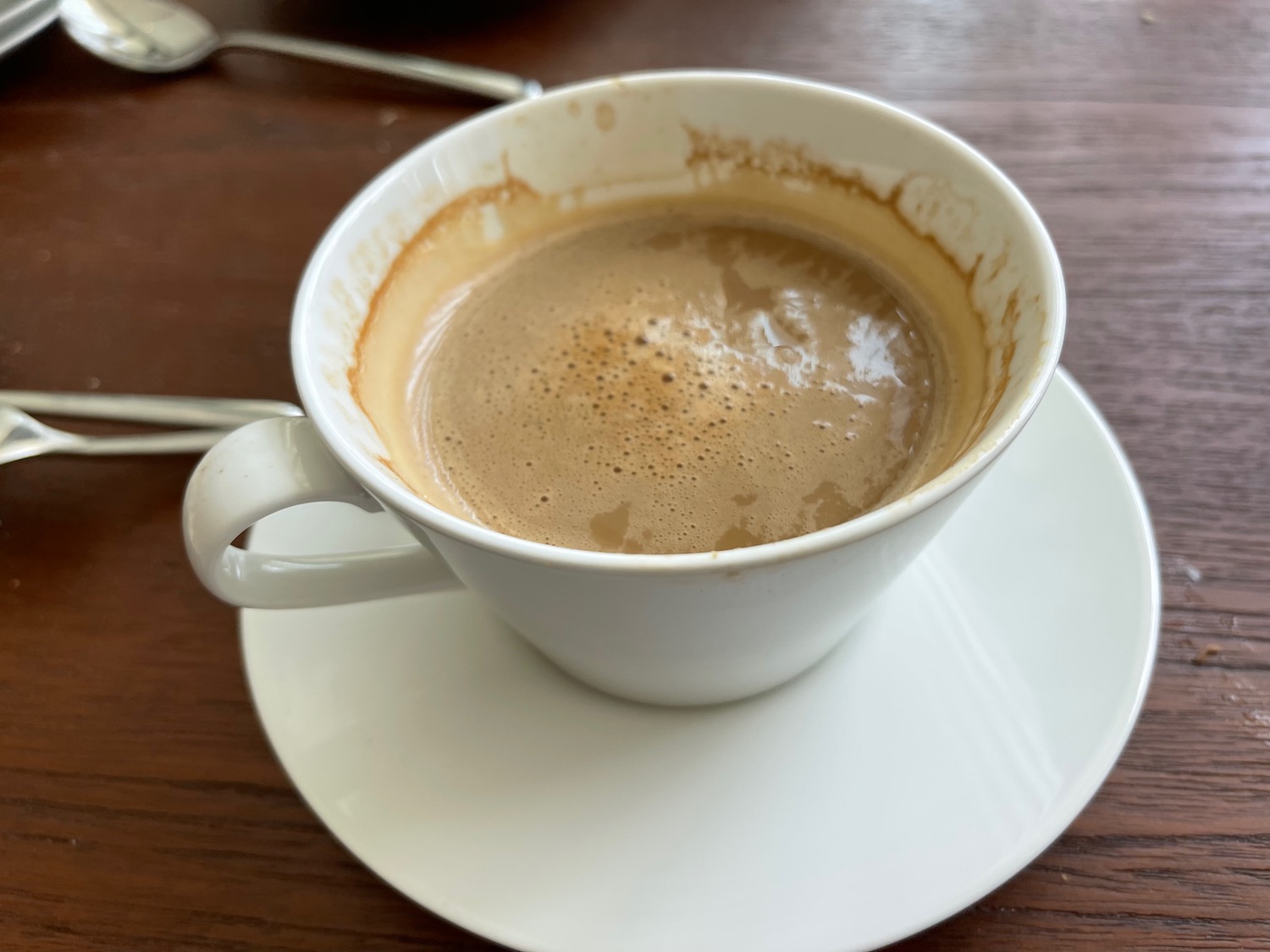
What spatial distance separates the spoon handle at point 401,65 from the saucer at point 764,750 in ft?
2.93

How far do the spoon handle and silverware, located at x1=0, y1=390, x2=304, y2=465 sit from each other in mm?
688

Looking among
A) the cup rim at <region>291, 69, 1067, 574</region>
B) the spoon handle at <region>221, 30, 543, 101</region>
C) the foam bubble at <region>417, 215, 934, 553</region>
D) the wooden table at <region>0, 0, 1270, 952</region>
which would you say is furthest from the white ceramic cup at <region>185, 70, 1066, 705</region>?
the spoon handle at <region>221, 30, 543, 101</region>

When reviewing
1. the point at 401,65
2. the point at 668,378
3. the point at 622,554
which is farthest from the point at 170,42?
the point at 622,554

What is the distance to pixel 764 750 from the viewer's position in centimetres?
66

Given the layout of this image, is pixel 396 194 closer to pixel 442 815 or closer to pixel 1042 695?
pixel 442 815

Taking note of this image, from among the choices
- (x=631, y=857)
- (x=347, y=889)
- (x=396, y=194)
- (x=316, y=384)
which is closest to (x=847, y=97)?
(x=396, y=194)

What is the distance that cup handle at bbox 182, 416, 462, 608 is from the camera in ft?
1.85

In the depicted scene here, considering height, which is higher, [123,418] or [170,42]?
[170,42]

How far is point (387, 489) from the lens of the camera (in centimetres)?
54

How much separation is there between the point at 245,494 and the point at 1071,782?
59 centimetres

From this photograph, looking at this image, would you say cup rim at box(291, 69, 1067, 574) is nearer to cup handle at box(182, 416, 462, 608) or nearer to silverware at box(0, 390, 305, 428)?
cup handle at box(182, 416, 462, 608)

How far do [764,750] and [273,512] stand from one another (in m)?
0.39

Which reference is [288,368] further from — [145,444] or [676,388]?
[676,388]

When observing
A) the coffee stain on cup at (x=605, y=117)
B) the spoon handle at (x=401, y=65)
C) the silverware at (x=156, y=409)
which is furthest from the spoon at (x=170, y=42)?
the silverware at (x=156, y=409)
